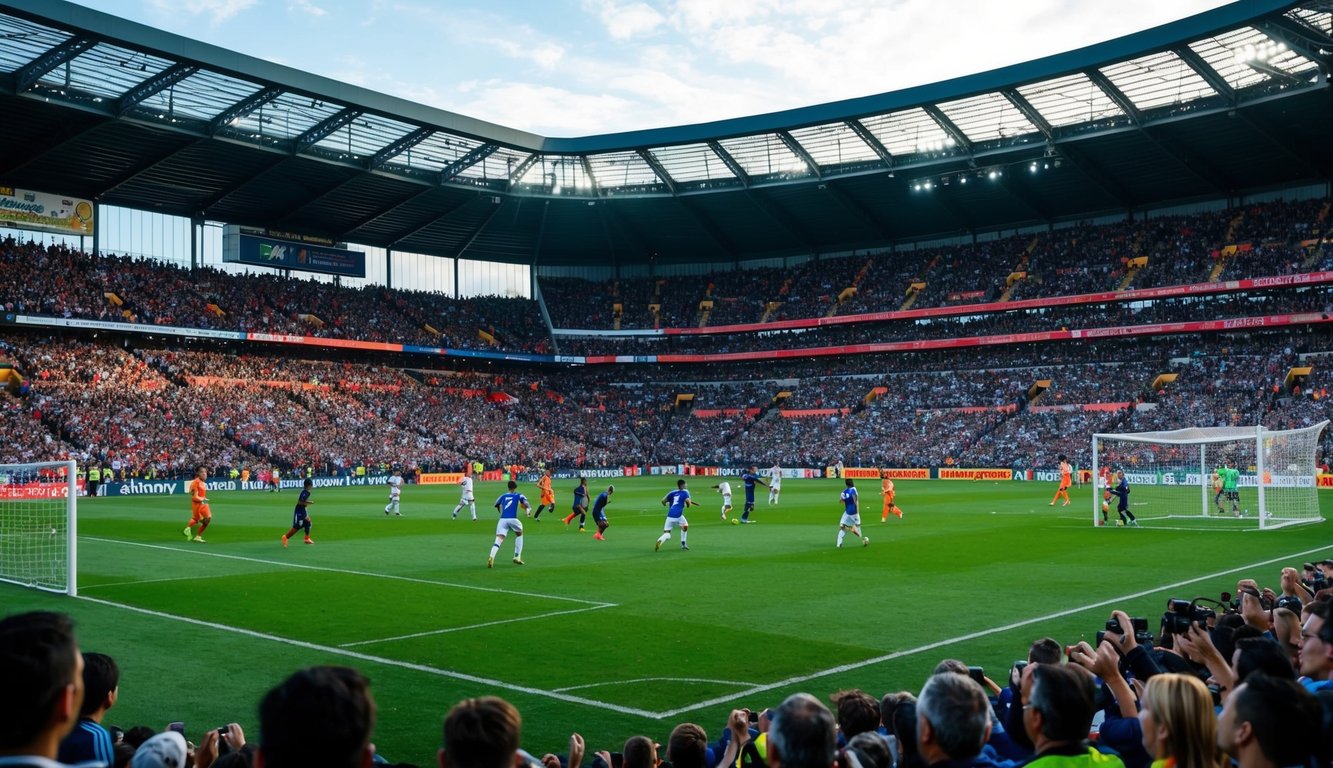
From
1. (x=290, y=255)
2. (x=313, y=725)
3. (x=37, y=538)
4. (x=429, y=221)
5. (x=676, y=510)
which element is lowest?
(x=37, y=538)

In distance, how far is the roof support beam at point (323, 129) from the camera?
54.3 metres

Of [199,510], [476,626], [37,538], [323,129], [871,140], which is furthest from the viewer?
[871,140]

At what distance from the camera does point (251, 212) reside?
229 ft

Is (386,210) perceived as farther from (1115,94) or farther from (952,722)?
(952,722)

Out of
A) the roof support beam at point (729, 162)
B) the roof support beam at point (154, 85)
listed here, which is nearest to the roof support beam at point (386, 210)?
the roof support beam at point (729, 162)

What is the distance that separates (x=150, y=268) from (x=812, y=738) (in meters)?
71.9

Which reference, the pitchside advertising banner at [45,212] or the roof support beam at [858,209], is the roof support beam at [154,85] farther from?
the roof support beam at [858,209]

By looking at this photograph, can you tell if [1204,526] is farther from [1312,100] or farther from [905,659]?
[1312,100]

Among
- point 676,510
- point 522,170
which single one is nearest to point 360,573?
point 676,510

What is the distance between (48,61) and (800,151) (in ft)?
137

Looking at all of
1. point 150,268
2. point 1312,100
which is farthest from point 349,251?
point 1312,100

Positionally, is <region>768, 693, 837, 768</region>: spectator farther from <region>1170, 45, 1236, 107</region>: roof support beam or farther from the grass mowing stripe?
<region>1170, 45, 1236, 107</region>: roof support beam

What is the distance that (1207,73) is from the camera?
50.0m

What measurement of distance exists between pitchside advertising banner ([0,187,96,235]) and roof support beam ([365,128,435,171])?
18376 mm
